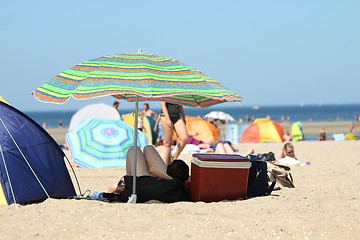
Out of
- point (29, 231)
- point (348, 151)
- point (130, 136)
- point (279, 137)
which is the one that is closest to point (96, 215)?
point (29, 231)

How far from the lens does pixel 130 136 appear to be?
12.0 m

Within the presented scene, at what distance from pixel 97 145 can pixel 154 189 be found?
5030 millimetres

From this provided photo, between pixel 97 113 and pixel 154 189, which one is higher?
pixel 97 113

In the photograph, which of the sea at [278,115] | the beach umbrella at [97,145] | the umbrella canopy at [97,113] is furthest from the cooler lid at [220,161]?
the sea at [278,115]

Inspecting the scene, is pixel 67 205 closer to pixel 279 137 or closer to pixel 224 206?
pixel 224 206

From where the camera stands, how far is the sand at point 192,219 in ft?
17.5

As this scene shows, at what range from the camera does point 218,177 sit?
678 cm

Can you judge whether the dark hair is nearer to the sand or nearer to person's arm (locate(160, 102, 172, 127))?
the sand

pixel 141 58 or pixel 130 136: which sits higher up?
pixel 141 58

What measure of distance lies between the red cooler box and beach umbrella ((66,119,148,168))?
4806 mm

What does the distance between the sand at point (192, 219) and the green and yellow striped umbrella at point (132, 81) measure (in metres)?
1.04

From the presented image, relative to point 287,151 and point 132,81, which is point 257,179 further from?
point 287,151

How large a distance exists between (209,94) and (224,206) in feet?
3.56

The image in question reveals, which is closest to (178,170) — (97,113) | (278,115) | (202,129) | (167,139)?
(167,139)
